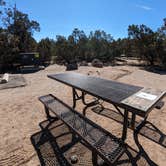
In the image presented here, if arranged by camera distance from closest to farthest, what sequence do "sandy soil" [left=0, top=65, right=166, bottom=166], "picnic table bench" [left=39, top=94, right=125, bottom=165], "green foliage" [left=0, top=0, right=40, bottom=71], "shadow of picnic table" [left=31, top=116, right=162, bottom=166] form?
"picnic table bench" [left=39, top=94, right=125, bottom=165] → "shadow of picnic table" [left=31, top=116, right=162, bottom=166] → "sandy soil" [left=0, top=65, right=166, bottom=166] → "green foliage" [left=0, top=0, right=40, bottom=71]

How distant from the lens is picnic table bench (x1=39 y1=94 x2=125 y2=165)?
1.73 m

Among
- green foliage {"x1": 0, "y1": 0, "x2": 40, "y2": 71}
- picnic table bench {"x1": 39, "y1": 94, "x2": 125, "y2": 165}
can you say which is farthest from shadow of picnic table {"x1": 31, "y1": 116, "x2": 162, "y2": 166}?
green foliage {"x1": 0, "y1": 0, "x2": 40, "y2": 71}

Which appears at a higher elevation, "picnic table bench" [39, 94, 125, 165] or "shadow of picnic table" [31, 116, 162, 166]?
"picnic table bench" [39, 94, 125, 165]

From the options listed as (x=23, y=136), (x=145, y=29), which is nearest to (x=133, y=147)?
(x=23, y=136)

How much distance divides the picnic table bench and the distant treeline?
11977 mm

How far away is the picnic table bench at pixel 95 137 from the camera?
68.0 inches

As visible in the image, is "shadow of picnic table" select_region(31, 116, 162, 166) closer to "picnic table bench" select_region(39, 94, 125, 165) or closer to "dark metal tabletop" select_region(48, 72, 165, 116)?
"picnic table bench" select_region(39, 94, 125, 165)

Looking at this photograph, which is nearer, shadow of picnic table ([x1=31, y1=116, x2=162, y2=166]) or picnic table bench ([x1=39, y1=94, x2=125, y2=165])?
picnic table bench ([x1=39, y1=94, x2=125, y2=165])

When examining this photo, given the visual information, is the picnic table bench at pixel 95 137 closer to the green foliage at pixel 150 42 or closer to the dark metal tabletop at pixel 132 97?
the dark metal tabletop at pixel 132 97

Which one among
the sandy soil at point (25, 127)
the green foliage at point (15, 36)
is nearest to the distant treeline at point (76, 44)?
the green foliage at point (15, 36)

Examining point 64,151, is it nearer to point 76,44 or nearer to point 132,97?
point 132,97

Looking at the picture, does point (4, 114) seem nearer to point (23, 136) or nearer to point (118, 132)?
point (23, 136)

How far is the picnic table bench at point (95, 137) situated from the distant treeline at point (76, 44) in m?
12.0

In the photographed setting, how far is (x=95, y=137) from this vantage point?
2.00 meters
